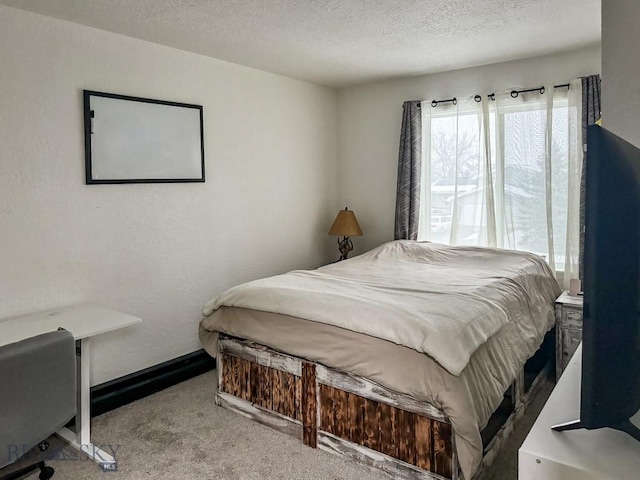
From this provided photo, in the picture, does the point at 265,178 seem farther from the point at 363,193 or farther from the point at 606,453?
the point at 606,453

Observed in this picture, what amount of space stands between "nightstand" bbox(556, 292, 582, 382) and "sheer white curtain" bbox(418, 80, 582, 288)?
636 mm

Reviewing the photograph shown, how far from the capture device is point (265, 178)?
4.07 m

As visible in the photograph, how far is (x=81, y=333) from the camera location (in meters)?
2.19

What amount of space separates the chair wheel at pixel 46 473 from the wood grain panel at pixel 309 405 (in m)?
1.22

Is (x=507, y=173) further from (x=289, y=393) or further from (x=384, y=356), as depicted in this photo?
(x=289, y=393)

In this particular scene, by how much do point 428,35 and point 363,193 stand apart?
6.21ft

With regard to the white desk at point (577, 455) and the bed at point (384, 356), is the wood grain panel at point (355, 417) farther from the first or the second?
the white desk at point (577, 455)

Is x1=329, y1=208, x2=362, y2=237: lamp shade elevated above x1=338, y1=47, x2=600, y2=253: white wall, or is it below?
below

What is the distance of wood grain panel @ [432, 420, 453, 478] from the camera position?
195cm

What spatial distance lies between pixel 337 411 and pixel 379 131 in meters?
3.02

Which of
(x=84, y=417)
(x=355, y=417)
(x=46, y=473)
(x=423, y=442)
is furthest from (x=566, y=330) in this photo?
(x=46, y=473)

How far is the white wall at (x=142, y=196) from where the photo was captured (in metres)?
2.57

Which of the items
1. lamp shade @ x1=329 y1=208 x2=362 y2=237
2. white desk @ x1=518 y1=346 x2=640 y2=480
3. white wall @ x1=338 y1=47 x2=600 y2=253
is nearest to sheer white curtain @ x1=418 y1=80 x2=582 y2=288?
white wall @ x1=338 y1=47 x2=600 y2=253

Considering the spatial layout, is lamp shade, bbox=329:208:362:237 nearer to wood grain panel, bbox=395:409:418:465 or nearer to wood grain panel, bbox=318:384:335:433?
wood grain panel, bbox=318:384:335:433
